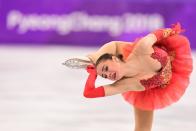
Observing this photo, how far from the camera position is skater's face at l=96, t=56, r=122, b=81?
8.72 feet

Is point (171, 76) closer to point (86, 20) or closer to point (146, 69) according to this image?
point (146, 69)

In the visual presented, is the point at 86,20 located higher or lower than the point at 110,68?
higher

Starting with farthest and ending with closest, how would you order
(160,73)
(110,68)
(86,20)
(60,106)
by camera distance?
1. (86,20)
2. (60,106)
3. (160,73)
4. (110,68)

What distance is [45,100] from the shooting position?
4.59 metres

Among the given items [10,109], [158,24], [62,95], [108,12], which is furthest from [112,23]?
[10,109]

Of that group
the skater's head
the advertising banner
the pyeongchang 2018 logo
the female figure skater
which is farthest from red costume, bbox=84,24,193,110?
the pyeongchang 2018 logo

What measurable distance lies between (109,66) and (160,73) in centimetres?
33

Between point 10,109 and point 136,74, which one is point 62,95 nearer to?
point 10,109

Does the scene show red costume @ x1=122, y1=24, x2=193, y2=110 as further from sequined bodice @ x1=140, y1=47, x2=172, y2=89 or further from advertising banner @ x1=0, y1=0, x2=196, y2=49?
advertising banner @ x1=0, y1=0, x2=196, y2=49

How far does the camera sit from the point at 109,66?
105 inches

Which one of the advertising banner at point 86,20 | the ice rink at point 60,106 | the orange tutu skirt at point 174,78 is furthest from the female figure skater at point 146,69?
the advertising banner at point 86,20

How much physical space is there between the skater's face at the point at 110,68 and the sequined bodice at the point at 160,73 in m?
0.16

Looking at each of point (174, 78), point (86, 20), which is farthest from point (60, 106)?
point (86, 20)

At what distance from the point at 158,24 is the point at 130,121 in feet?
11.8
